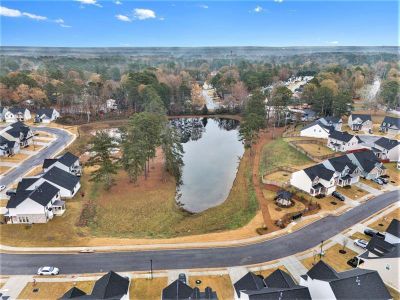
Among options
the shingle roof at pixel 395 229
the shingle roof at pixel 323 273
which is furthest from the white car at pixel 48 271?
the shingle roof at pixel 395 229

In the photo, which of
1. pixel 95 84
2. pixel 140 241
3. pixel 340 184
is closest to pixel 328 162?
pixel 340 184

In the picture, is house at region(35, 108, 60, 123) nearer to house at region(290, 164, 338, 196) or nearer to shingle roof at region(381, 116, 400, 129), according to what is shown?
house at region(290, 164, 338, 196)

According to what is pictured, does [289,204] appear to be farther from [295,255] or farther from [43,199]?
[43,199]

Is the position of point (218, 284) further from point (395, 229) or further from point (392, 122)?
point (392, 122)

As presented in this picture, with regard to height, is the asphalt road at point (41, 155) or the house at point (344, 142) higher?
the house at point (344, 142)

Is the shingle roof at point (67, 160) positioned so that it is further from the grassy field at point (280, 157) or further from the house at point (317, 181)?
the house at point (317, 181)
